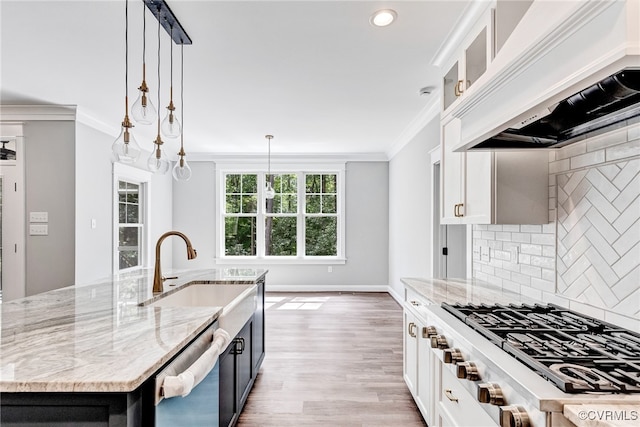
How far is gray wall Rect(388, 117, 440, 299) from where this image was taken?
13.6 feet

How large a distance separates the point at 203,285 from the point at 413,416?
1.72m

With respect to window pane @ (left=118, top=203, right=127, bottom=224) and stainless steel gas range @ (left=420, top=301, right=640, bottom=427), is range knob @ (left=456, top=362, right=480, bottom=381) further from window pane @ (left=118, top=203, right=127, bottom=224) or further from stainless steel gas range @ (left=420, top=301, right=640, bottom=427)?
window pane @ (left=118, top=203, right=127, bottom=224)

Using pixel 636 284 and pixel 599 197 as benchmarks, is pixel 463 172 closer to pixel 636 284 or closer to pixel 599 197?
pixel 599 197

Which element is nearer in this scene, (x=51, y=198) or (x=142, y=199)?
(x=51, y=198)

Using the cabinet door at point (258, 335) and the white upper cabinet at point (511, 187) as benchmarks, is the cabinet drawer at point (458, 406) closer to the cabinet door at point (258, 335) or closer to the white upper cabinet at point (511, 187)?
the white upper cabinet at point (511, 187)

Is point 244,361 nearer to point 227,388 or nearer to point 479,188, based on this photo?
point 227,388

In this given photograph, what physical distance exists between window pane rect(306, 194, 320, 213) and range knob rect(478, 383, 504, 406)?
5758 mm

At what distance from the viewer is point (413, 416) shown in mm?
2416

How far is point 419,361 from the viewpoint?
225 cm

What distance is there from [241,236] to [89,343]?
5.65 metres

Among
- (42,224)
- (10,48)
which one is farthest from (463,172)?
(42,224)

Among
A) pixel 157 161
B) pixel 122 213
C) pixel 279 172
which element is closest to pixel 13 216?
pixel 122 213

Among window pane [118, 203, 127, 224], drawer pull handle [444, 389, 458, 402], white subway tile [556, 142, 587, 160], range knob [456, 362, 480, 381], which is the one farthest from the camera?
window pane [118, 203, 127, 224]

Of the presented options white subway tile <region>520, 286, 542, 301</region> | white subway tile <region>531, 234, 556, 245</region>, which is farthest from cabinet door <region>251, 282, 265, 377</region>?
white subway tile <region>531, 234, 556, 245</region>
